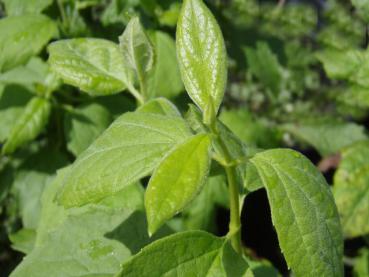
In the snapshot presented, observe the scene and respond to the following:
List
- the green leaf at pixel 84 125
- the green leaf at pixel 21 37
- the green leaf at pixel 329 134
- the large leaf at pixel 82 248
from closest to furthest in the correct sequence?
the large leaf at pixel 82 248 → the green leaf at pixel 21 37 → the green leaf at pixel 84 125 → the green leaf at pixel 329 134

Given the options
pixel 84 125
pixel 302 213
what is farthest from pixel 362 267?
pixel 302 213

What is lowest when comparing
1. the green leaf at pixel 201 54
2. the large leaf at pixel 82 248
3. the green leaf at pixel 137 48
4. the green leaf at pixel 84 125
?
the green leaf at pixel 84 125

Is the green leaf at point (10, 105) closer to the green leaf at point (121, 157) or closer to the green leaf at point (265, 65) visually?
the green leaf at point (265, 65)

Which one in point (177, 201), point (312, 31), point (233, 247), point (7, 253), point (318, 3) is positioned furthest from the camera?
point (318, 3)

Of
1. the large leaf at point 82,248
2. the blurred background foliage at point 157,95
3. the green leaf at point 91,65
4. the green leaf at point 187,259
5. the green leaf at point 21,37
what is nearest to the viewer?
the green leaf at point 187,259

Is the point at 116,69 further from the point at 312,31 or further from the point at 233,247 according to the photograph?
the point at 312,31

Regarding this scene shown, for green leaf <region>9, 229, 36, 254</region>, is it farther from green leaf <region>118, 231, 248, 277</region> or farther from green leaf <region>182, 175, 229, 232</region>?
green leaf <region>118, 231, 248, 277</region>

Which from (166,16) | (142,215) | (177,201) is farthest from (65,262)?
(166,16)

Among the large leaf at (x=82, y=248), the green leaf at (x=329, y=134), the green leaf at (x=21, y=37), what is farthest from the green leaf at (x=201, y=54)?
the green leaf at (x=329, y=134)

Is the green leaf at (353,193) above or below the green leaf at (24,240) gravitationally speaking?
above
